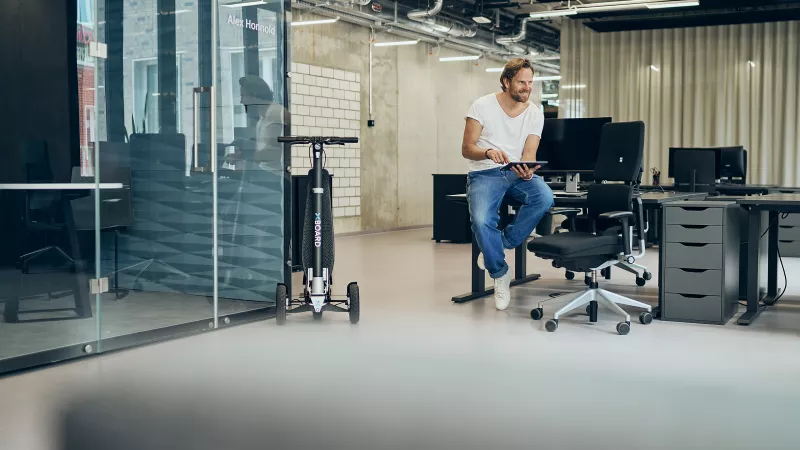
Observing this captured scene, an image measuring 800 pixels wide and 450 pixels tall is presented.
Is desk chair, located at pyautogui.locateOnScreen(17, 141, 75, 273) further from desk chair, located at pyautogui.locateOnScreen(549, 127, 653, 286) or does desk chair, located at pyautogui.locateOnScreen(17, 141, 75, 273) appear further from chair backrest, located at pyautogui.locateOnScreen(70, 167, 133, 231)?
desk chair, located at pyautogui.locateOnScreen(549, 127, 653, 286)

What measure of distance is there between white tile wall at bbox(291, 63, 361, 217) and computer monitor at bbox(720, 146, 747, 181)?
485 centimetres

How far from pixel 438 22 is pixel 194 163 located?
785 centimetres

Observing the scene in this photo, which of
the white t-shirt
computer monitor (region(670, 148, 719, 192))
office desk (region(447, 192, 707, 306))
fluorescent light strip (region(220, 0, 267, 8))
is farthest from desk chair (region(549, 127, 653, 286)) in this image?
computer monitor (region(670, 148, 719, 192))

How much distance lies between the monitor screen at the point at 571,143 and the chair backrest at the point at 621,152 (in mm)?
446

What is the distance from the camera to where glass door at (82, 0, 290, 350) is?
436cm

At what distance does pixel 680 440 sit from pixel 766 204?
2.62 meters

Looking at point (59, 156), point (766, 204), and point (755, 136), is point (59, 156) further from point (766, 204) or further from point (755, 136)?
point (755, 136)

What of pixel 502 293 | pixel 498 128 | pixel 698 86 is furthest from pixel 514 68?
pixel 698 86

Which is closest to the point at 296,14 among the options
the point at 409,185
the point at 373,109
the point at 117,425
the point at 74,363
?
the point at 373,109

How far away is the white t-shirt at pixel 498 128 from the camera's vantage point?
5.15m

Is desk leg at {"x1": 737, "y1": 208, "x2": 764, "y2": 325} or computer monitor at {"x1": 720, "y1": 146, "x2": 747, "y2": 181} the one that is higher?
computer monitor at {"x1": 720, "y1": 146, "x2": 747, "y2": 181}

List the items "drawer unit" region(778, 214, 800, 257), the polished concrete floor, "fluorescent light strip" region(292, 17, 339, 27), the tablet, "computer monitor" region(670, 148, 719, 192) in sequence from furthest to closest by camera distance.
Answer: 1. "fluorescent light strip" region(292, 17, 339, 27)
2. "drawer unit" region(778, 214, 800, 257)
3. "computer monitor" region(670, 148, 719, 192)
4. the tablet
5. the polished concrete floor

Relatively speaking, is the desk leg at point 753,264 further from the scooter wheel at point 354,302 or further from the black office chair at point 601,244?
the scooter wheel at point 354,302

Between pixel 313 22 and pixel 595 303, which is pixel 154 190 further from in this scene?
pixel 313 22
